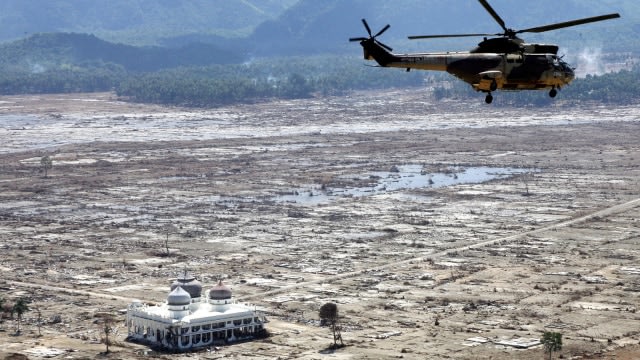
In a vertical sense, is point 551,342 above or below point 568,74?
below

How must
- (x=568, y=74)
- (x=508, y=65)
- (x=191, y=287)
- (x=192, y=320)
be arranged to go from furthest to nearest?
(x=191, y=287)
(x=192, y=320)
(x=568, y=74)
(x=508, y=65)

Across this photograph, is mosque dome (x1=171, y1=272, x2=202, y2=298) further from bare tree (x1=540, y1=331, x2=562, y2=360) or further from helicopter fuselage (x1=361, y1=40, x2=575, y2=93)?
helicopter fuselage (x1=361, y1=40, x2=575, y2=93)

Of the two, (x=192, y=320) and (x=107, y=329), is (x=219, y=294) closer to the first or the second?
(x=192, y=320)

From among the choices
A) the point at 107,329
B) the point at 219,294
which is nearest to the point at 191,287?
the point at 219,294

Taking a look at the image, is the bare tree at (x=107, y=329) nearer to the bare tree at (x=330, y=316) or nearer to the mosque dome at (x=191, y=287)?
the mosque dome at (x=191, y=287)

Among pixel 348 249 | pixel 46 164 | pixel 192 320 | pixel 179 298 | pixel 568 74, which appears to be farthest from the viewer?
pixel 46 164

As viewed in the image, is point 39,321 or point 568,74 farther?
point 39,321

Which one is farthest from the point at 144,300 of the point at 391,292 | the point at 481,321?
the point at 481,321
